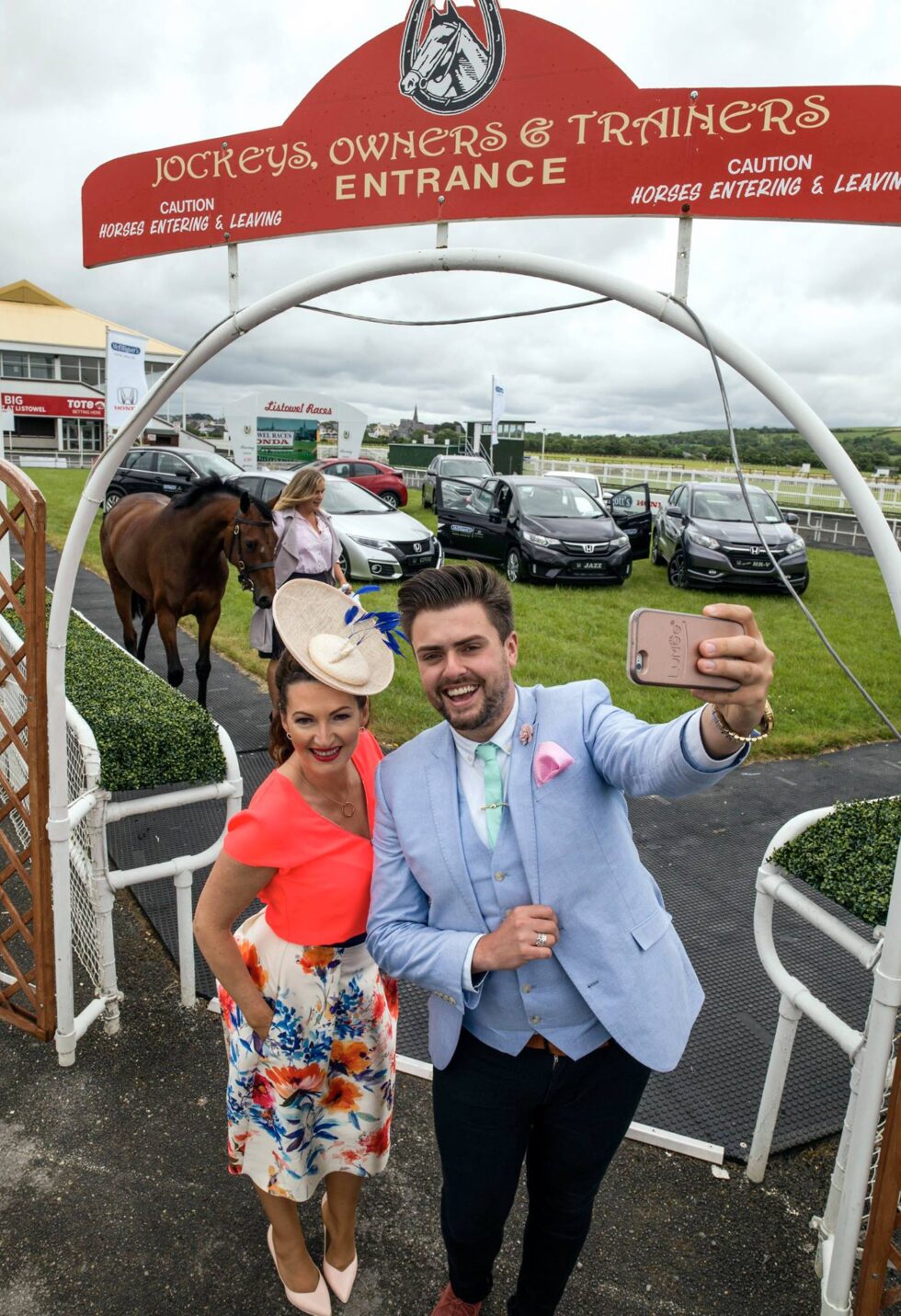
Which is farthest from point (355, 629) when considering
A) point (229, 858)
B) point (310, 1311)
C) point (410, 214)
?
point (310, 1311)

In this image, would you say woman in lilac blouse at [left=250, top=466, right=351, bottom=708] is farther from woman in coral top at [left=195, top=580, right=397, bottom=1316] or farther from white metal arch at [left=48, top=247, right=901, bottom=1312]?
woman in coral top at [left=195, top=580, right=397, bottom=1316]

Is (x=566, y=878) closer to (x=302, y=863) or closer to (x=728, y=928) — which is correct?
(x=302, y=863)

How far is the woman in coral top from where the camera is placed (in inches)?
76.1

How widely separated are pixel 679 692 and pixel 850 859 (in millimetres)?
5379

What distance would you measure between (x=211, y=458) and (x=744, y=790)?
54.7 feet

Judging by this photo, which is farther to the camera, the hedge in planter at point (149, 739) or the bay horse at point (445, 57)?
the hedge in planter at point (149, 739)

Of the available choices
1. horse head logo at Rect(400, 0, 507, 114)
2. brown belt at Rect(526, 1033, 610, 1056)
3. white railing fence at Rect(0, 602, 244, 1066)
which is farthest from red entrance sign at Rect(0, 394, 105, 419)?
brown belt at Rect(526, 1033, 610, 1056)

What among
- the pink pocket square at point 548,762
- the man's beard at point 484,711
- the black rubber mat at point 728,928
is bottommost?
the black rubber mat at point 728,928

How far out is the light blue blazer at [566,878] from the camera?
66.9 inches

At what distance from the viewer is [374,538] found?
1209 cm

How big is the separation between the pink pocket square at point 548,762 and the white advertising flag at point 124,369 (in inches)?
Answer: 241

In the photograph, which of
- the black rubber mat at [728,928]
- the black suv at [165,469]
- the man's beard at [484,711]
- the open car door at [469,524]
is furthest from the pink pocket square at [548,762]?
the black suv at [165,469]

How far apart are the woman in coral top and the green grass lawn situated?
4.23 meters

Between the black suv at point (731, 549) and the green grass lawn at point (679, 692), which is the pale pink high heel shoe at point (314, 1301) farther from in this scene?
the black suv at point (731, 549)
